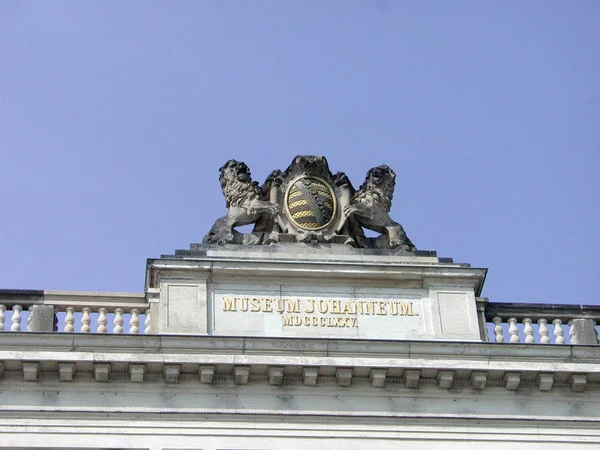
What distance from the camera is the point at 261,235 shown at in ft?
119

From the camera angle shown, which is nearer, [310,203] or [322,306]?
[322,306]

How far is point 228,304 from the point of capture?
114 ft

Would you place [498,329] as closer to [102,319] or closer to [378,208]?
[378,208]

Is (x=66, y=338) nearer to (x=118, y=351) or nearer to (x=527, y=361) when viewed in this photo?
(x=118, y=351)

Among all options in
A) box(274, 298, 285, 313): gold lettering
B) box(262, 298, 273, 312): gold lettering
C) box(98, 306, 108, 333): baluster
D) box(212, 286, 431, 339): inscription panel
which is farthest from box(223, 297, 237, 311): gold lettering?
box(98, 306, 108, 333): baluster

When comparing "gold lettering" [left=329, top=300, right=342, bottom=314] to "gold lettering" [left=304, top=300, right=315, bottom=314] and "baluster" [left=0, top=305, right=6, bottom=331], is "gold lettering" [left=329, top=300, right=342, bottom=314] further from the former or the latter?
"baluster" [left=0, top=305, right=6, bottom=331]

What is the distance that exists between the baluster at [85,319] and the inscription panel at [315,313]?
225cm

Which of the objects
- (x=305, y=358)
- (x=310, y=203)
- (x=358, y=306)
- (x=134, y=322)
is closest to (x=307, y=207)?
(x=310, y=203)

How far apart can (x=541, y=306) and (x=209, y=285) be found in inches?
242

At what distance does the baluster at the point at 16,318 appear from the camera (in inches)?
1336

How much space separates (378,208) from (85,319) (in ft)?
20.4

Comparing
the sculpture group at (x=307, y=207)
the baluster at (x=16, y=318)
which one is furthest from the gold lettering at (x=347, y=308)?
the baluster at (x=16, y=318)

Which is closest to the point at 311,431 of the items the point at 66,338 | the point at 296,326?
the point at 296,326

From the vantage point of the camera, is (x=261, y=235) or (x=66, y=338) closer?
(x=66, y=338)
